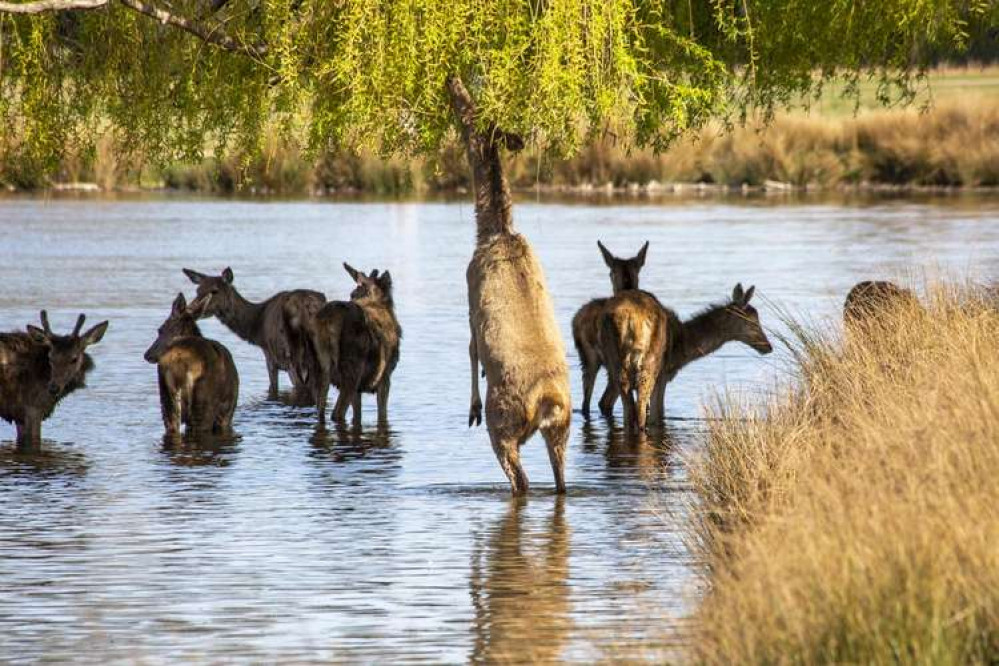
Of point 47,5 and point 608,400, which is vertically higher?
point 47,5

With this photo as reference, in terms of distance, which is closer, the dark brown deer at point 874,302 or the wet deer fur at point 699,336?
the dark brown deer at point 874,302

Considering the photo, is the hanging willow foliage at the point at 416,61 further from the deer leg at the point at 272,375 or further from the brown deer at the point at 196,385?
the deer leg at the point at 272,375

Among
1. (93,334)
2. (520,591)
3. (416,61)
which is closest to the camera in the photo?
(520,591)

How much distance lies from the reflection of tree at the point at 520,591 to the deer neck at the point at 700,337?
515cm

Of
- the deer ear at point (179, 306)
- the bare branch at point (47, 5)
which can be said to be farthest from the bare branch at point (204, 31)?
the deer ear at point (179, 306)

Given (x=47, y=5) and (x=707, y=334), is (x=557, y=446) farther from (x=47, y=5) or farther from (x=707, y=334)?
(x=707, y=334)

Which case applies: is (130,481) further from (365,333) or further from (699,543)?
(699,543)

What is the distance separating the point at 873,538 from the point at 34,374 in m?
9.89

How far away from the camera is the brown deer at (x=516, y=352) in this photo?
1282 cm

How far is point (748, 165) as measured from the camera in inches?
2271

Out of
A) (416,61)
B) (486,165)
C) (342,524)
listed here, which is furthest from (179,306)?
(342,524)

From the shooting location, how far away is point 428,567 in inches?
459

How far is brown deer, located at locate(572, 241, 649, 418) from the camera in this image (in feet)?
59.4

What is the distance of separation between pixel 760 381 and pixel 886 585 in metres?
11.5
